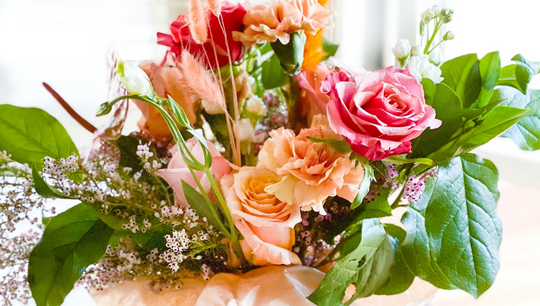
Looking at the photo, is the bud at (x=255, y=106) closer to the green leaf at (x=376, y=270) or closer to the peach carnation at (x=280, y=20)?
the peach carnation at (x=280, y=20)

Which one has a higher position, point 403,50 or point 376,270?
point 403,50

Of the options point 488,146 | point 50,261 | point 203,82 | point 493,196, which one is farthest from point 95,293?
point 488,146

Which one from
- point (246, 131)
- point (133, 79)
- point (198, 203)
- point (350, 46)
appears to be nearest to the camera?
point (133, 79)

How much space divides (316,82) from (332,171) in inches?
5.6

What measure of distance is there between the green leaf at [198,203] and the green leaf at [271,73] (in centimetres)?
26

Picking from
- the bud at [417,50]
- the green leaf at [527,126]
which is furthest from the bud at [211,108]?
the green leaf at [527,126]

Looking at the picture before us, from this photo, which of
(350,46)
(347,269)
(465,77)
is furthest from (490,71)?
(350,46)

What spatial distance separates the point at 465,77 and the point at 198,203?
1.06 ft

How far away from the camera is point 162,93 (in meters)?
0.54

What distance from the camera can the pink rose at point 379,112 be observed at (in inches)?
15.3

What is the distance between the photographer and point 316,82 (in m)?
0.52

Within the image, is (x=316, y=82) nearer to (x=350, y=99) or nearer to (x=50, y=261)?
(x=350, y=99)

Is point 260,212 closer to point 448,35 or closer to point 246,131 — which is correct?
point 246,131

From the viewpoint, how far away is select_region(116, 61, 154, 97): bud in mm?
369
